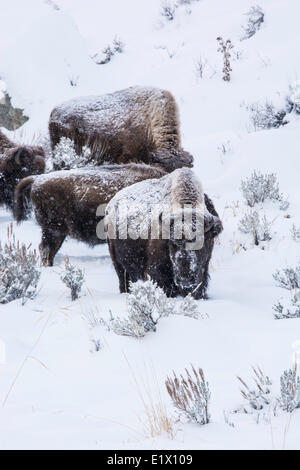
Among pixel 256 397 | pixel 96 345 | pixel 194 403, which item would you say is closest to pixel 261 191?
pixel 96 345

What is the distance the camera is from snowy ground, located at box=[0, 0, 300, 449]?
207 cm

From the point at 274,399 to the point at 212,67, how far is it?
13774 millimetres

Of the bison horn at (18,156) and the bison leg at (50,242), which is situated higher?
the bison horn at (18,156)

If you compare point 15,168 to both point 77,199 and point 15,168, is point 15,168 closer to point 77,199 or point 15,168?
point 15,168

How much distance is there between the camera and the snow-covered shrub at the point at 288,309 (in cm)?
350

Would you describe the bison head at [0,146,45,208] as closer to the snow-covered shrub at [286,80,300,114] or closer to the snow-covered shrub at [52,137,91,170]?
the snow-covered shrub at [52,137,91,170]

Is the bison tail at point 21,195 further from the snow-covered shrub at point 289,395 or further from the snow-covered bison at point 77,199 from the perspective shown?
the snow-covered shrub at point 289,395

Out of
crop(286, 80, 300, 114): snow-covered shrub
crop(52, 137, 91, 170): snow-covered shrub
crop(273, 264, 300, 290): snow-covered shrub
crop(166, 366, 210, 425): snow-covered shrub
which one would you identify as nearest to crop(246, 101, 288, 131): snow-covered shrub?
crop(286, 80, 300, 114): snow-covered shrub

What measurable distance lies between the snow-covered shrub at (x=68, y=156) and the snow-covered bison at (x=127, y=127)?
0.35 ft

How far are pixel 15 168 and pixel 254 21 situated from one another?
36.6 ft

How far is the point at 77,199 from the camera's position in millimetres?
5652

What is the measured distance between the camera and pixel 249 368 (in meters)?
2.63

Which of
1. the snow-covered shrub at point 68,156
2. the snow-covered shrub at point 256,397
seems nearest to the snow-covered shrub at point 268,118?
the snow-covered shrub at point 68,156

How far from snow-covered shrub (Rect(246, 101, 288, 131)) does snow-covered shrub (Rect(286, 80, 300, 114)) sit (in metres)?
0.16
